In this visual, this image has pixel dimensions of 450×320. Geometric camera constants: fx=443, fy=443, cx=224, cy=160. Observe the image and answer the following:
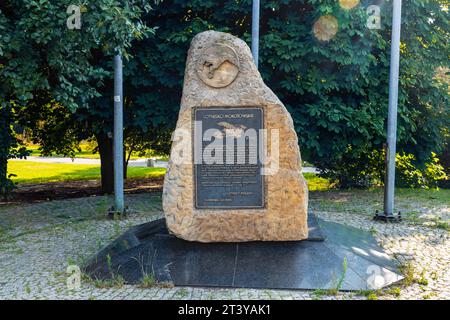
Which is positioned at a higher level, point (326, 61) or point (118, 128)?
point (326, 61)

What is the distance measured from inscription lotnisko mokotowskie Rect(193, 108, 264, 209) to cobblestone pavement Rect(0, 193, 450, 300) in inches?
60.0

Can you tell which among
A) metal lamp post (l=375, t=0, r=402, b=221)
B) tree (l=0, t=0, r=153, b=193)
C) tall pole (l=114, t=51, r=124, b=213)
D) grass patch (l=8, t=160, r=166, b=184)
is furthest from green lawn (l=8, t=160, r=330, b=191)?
tree (l=0, t=0, r=153, b=193)

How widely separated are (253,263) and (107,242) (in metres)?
2.99

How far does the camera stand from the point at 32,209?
10.9m

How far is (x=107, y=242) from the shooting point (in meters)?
7.46

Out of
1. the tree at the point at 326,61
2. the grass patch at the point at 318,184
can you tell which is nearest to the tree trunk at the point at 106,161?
the tree at the point at 326,61

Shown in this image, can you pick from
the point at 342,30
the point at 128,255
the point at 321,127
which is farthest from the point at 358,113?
the point at 128,255

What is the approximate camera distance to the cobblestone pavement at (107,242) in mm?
5027

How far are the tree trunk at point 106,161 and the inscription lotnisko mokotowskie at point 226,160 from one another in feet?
25.4

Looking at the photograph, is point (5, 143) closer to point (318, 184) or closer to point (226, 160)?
point (226, 160)

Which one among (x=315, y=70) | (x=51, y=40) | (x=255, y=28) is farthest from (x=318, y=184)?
(x=51, y=40)

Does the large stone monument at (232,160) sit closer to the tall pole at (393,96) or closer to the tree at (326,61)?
the tall pole at (393,96)

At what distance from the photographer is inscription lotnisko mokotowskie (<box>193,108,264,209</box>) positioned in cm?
625

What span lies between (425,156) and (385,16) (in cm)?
398
